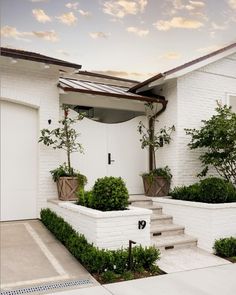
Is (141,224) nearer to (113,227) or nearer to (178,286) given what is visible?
(113,227)

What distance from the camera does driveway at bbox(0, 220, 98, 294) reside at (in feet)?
14.8

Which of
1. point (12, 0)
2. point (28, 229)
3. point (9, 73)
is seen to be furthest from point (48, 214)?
point (12, 0)

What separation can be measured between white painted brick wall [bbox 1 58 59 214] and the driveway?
126 centimetres

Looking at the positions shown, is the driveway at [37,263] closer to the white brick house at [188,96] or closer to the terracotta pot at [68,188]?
the terracotta pot at [68,188]

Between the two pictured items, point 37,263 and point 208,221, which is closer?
point 37,263

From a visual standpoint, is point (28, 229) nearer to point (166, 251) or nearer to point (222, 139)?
point (166, 251)

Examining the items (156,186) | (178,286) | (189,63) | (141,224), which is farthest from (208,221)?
(189,63)

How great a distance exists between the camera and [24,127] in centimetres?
777

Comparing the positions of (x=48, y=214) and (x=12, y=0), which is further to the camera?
(x=48, y=214)

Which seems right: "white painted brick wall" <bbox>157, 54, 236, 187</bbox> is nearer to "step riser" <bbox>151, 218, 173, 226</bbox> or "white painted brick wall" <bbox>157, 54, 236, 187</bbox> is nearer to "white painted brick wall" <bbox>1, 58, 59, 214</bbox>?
"step riser" <bbox>151, 218, 173, 226</bbox>

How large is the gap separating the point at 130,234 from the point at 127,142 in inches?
156

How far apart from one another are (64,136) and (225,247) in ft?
13.8

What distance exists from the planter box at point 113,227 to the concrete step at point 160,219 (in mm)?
1487

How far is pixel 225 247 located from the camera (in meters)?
6.07
